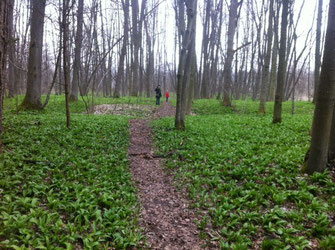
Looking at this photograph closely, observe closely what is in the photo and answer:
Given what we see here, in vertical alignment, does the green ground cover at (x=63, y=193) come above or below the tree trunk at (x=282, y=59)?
below

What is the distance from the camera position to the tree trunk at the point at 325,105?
4402 mm

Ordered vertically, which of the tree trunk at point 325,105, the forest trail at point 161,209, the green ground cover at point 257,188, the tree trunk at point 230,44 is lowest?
the forest trail at point 161,209

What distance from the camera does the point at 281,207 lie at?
410cm

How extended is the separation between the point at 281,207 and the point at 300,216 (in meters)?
0.41

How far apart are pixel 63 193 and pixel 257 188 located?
391 centimetres

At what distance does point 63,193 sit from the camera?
4.16 meters

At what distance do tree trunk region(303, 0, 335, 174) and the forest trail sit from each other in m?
2.96

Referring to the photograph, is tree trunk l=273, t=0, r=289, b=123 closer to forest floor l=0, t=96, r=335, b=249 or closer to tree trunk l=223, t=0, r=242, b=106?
forest floor l=0, t=96, r=335, b=249

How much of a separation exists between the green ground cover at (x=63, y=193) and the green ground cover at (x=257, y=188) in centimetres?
147

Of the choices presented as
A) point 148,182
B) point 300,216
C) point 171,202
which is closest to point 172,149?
point 148,182

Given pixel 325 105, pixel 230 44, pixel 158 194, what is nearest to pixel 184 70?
pixel 325 105

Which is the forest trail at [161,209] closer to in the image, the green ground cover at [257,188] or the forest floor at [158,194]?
the forest floor at [158,194]

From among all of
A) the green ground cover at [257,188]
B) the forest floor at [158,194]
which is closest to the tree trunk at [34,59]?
the forest floor at [158,194]

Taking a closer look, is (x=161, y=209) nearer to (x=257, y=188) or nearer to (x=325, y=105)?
(x=257, y=188)
